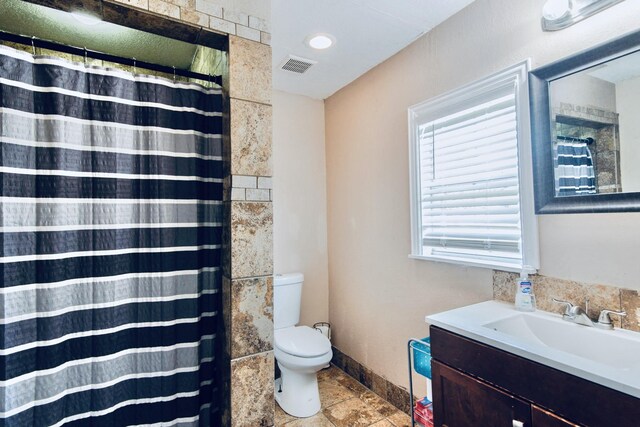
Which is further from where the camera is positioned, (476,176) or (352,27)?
(352,27)

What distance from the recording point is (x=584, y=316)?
1.19 meters

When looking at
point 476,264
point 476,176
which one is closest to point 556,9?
point 476,176

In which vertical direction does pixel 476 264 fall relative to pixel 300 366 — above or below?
above

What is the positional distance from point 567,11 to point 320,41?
122cm

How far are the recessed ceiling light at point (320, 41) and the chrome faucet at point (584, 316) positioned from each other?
180 centimetres

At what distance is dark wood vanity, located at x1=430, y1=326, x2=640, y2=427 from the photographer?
33.2 inches

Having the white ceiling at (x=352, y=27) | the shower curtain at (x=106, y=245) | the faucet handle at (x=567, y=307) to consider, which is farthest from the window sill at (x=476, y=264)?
the white ceiling at (x=352, y=27)

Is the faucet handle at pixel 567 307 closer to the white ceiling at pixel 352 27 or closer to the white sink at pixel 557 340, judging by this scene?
the white sink at pixel 557 340

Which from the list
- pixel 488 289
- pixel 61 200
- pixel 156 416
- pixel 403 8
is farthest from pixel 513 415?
pixel 403 8

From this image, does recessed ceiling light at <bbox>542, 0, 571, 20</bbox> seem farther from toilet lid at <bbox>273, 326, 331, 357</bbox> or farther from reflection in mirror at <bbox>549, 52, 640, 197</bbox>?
toilet lid at <bbox>273, 326, 331, 357</bbox>

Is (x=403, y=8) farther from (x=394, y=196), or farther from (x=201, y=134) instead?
(x=201, y=134)

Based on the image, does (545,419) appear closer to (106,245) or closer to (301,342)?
(301,342)

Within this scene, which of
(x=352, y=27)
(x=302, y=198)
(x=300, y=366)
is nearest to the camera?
(x=352, y=27)

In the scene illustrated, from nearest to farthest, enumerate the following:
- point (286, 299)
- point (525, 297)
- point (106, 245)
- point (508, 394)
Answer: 1. point (508, 394)
2. point (106, 245)
3. point (525, 297)
4. point (286, 299)
